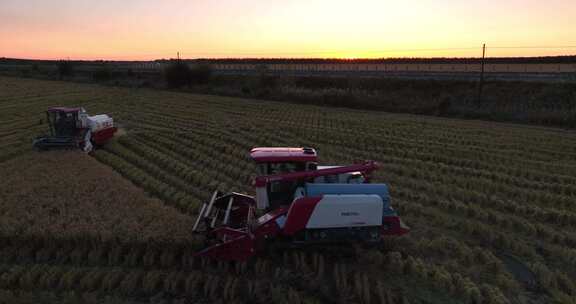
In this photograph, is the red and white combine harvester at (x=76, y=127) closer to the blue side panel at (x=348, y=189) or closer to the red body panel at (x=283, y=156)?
the red body panel at (x=283, y=156)

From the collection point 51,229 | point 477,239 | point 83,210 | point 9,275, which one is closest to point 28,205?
point 83,210

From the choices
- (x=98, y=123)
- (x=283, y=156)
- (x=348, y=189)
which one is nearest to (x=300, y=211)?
(x=348, y=189)

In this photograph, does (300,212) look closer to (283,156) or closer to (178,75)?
(283,156)

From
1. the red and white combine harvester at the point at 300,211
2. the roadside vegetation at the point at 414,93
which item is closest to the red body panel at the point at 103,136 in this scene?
the red and white combine harvester at the point at 300,211

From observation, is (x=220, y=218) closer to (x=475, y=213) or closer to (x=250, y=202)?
(x=250, y=202)

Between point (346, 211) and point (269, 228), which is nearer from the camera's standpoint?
point (346, 211)

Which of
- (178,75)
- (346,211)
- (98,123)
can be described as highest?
(178,75)
